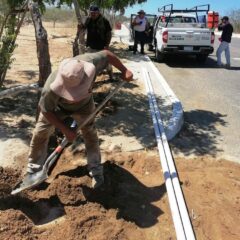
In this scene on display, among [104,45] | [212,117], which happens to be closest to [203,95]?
[212,117]

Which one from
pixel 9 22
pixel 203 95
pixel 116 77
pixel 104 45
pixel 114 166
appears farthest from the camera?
pixel 116 77

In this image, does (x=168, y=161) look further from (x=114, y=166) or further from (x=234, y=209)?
(x=234, y=209)

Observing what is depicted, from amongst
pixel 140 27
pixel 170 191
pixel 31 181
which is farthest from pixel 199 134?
pixel 140 27

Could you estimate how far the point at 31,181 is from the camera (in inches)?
180

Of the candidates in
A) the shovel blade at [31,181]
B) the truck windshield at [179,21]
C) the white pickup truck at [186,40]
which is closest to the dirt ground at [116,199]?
the shovel blade at [31,181]

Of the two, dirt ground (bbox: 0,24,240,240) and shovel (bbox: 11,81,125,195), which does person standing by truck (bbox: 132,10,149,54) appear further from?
shovel (bbox: 11,81,125,195)

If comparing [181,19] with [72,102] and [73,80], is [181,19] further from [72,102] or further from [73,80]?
[73,80]

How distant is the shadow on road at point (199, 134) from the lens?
6.24m

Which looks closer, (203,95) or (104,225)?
(104,225)

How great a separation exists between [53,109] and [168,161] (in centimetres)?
206

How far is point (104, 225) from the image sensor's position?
13.8 ft

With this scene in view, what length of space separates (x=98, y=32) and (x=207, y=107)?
2682 mm

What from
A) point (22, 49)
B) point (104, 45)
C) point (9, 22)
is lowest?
point (22, 49)

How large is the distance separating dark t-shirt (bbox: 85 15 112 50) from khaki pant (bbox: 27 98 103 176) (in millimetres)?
4215
